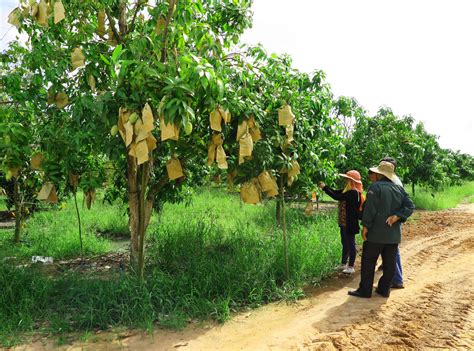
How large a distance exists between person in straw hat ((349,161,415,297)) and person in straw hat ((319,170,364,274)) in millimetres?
777

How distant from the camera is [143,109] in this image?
11.2 ft

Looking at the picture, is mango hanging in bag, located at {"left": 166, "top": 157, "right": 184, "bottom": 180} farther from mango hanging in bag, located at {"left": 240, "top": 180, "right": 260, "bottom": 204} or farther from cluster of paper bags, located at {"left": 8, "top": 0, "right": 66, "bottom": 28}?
cluster of paper bags, located at {"left": 8, "top": 0, "right": 66, "bottom": 28}

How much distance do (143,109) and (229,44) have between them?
2127 mm

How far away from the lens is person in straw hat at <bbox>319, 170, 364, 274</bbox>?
5570mm

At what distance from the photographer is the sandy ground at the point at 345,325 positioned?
353cm

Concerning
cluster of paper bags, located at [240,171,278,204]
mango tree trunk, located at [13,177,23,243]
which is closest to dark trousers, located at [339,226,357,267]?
cluster of paper bags, located at [240,171,278,204]

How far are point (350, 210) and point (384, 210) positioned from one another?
3.12ft

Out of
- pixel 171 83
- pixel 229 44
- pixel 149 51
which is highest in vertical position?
pixel 229 44

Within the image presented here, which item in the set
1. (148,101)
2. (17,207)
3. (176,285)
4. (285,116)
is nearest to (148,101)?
(148,101)

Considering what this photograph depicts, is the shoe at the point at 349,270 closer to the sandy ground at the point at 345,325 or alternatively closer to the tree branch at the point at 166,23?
the sandy ground at the point at 345,325

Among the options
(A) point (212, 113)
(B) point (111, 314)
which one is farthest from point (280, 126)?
(B) point (111, 314)

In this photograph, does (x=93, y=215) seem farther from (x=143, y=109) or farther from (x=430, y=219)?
(x=430, y=219)

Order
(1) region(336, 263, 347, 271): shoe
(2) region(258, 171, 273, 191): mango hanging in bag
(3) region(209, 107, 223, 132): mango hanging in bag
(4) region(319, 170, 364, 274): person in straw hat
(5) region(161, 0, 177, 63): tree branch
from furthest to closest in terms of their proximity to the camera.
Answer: (1) region(336, 263, 347, 271): shoe < (4) region(319, 170, 364, 274): person in straw hat < (2) region(258, 171, 273, 191): mango hanging in bag < (3) region(209, 107, 223, 132): mango hanging in bag < (5) region(161, 0, 177, 63): tree branch

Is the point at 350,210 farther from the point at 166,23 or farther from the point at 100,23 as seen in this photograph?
the point at 100,23
